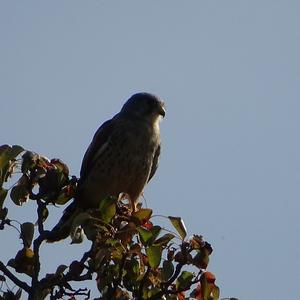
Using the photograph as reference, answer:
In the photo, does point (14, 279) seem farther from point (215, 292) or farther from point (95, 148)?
point (95, 148)

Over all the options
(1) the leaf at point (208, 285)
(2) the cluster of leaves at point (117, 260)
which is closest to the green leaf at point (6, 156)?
(2) the cluster of leaves at point (117, 260)

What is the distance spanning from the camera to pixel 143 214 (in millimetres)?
3930

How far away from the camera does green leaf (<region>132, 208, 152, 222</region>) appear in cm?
390

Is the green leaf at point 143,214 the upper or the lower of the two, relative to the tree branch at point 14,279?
upper

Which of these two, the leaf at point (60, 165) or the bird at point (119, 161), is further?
the bird at point (119, 161)

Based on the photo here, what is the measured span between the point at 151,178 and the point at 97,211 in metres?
2.71

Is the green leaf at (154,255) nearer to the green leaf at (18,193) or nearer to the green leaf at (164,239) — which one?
the green leaf at (164,239)

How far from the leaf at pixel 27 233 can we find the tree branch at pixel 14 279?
15 cm

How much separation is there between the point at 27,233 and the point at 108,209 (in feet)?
1.39

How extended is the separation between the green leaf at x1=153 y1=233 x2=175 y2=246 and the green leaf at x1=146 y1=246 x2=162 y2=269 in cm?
4

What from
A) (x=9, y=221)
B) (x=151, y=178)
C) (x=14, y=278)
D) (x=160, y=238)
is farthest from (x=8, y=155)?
(x=151, y=178)

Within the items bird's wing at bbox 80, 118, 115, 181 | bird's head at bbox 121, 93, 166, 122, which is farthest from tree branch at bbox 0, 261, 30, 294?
bird's head at bbox 121, 93, 166, 122

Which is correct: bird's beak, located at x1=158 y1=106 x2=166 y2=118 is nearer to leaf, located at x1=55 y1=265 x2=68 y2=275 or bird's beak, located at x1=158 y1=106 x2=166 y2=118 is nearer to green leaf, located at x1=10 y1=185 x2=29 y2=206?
green leaf, located at x1=10 y1=185 x2=29 y2=206

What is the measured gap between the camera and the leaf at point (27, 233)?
12.5 feet
